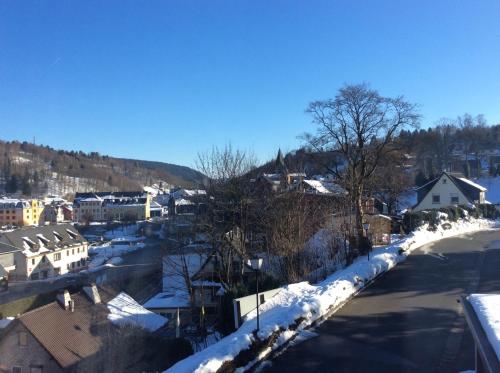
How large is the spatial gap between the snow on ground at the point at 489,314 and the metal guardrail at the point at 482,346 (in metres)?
0.04

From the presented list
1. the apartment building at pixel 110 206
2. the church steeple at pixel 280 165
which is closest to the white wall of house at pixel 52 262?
the church steeple at pixel 280 165

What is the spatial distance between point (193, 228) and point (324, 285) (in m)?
8.52

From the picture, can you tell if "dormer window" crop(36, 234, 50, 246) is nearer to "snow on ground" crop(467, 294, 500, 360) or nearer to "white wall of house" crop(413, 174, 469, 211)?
"white wall of house" crop(413, 174, 469, 211)

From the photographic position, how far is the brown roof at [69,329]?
17.0 metres

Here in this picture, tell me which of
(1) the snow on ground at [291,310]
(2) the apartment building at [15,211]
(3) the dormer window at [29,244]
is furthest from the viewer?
(2) the apartment building at [15,211]

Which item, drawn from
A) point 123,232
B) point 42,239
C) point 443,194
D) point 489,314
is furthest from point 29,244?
point 489,314

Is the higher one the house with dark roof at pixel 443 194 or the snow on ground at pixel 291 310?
the house with dark roof at pixel 443 194

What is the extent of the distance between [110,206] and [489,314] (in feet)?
394

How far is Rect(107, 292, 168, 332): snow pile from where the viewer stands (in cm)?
1920

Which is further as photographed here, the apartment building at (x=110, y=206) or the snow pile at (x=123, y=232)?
the apartment building at (x=110, y=206)

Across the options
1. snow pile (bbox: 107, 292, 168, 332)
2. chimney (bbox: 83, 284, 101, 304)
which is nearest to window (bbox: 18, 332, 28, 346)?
snow pile (bbox: 107, 292, 168, 332)

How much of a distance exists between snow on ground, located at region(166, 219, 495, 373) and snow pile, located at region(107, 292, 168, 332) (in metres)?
8.81

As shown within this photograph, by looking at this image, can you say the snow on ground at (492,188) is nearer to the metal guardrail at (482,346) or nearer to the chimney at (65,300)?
the chimney at (65,300)

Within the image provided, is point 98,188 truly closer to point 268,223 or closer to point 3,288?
point 3,288
